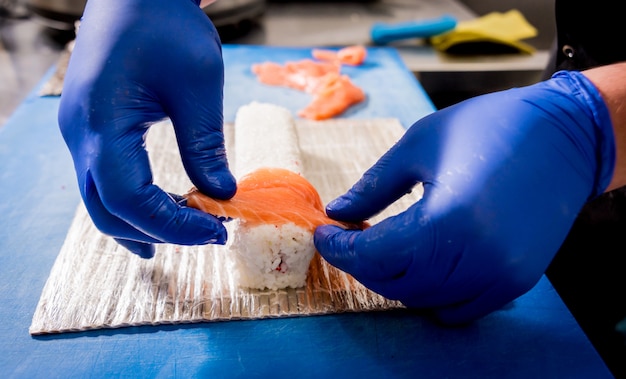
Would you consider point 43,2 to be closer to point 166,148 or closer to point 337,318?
point 166,148

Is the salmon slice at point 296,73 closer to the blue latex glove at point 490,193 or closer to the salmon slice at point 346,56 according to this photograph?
the salmon slice at point 346,56

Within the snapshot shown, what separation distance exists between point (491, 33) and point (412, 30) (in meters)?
0.49

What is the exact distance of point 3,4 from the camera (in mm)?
3434

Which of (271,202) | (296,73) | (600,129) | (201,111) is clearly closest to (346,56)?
(296,73)

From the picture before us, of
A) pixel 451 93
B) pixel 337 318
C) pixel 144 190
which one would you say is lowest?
pixel 451 93

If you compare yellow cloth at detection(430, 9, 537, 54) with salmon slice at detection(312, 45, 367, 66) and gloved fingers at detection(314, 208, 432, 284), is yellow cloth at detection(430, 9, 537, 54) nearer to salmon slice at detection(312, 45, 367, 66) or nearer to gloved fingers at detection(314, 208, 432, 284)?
salmon slice at detection(312, 45, 367, 66)

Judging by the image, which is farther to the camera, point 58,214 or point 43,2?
point 43,2

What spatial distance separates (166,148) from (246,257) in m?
0.90

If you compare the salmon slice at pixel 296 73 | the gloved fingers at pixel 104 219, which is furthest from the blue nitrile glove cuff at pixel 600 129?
the salmon slice at pixel 296 73

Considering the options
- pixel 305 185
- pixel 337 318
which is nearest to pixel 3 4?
pixel 305 185

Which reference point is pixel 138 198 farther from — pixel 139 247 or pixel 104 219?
pixel 139 247

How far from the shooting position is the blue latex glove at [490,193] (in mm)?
1105

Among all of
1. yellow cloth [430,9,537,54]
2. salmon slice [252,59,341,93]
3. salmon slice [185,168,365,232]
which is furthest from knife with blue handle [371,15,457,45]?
salmon slice [185,168,365,232]

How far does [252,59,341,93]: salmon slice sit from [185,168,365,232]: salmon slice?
3.71 ft
